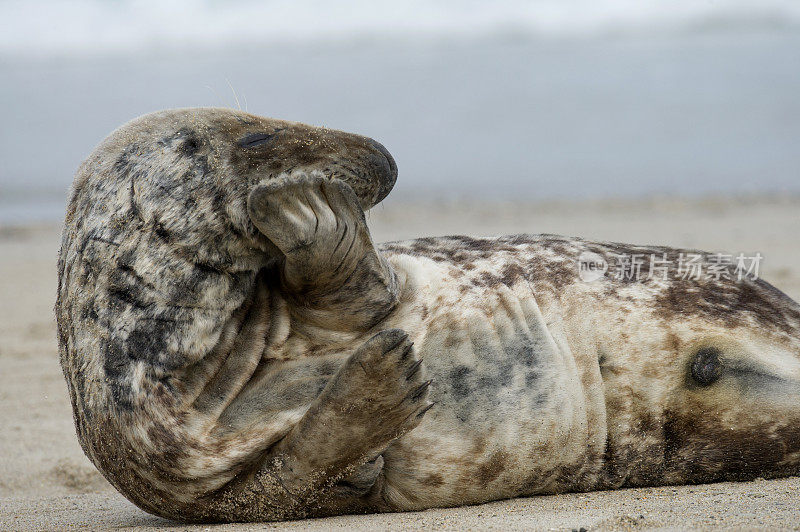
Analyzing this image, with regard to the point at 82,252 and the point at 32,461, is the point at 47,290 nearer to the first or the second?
the point at 32,461

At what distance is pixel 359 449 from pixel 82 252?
42.8 inches

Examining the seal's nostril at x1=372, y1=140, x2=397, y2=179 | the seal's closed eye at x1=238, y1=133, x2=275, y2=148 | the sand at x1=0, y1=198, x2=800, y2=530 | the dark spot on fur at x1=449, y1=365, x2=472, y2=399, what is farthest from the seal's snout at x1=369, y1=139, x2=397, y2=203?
the sand at x1=0, y1=198, x2=800, y2=530

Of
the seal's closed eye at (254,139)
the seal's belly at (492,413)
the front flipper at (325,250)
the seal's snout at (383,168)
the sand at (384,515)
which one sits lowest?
the sand at (384,515)

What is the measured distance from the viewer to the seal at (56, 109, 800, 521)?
2.92 metres

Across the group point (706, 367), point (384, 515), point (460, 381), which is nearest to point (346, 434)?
point (384, 515)

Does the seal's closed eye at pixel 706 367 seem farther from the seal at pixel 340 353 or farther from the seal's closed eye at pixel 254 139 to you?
the seal's closed eye at pixel 254 139

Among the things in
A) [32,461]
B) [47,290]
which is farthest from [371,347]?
[47,290]

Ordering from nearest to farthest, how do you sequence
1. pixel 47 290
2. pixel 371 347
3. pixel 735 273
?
pixel 371 347, pixel 735 273, pixel 47 290

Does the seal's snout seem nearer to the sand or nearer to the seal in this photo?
the seal

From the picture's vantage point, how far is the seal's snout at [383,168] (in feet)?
11.2

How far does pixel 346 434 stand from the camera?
9.33 feet

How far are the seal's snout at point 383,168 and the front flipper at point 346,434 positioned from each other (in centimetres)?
81

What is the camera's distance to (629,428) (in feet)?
10.8

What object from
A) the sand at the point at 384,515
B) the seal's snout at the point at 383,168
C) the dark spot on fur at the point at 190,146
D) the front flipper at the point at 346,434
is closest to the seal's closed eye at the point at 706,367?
the sand at the point at 384,515
